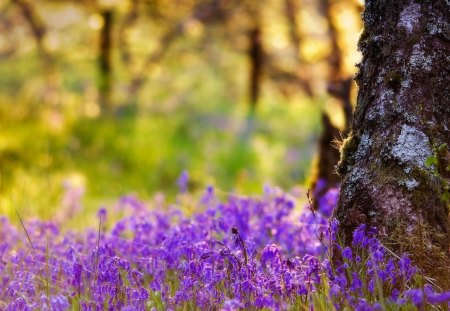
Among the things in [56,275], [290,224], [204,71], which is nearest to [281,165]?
[290,224]

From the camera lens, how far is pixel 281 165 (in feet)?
35.5

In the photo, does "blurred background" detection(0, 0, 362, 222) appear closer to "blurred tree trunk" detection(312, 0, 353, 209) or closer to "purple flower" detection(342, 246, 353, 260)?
"blurred tree trunk" detection(312, 0, 353, 209)

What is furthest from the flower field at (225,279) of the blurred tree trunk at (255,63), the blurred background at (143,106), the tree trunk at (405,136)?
the blurred tree trunk at (255,63)

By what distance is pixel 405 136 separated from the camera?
3096mm

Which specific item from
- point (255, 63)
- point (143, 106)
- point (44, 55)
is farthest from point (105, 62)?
point (255, 63)

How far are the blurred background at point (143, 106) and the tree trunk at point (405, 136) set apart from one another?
9.14ft

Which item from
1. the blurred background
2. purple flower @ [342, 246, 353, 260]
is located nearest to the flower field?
purple flower @ [342, 246, 353, 260]

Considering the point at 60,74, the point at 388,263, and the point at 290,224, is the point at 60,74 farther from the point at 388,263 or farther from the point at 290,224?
the point at 388,263

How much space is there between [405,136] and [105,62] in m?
10.2

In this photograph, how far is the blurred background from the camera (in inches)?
378

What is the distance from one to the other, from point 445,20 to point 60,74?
1076cm

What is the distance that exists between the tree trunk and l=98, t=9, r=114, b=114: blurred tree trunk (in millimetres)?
9538

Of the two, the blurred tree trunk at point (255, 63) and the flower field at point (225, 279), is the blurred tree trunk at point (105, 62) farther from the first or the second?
the flower field at point (225, 279)

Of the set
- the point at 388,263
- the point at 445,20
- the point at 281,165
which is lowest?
the point at 388,263
